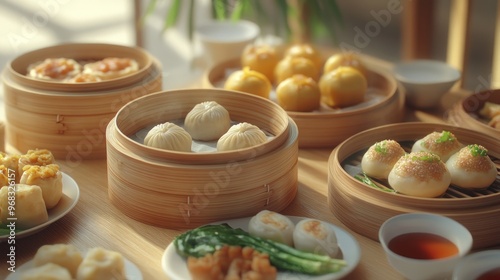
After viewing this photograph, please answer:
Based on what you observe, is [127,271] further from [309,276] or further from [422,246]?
[422,246]

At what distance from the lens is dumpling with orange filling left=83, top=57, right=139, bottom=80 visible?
2.38 m

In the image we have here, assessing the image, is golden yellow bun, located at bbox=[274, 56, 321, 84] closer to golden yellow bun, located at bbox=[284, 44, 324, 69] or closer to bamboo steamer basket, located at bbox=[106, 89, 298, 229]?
golden yellow bun, located at bbox=[284, 44, 324, 69]

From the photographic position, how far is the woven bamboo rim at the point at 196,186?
5.83 ft

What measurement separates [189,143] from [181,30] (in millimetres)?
3652

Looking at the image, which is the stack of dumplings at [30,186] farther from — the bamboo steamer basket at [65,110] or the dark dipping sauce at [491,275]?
the dark dipping sauce at [491,275]

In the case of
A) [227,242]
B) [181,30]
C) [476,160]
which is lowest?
[181,30]

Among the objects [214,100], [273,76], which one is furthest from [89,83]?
[273,76]

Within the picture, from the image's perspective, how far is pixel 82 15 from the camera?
5.09 m

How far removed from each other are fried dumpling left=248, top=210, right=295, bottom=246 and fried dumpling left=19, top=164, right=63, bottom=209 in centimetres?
53

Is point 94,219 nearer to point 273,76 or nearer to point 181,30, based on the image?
point 273,76

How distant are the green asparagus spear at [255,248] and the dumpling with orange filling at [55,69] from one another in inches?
36.8

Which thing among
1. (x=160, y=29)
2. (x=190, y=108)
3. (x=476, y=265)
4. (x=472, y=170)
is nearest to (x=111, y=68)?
(x=190, y=108)

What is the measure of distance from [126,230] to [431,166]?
0.81 metres

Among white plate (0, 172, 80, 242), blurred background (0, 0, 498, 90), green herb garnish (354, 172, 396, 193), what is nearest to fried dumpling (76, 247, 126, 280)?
white plate (0, 172, 80, 242)
